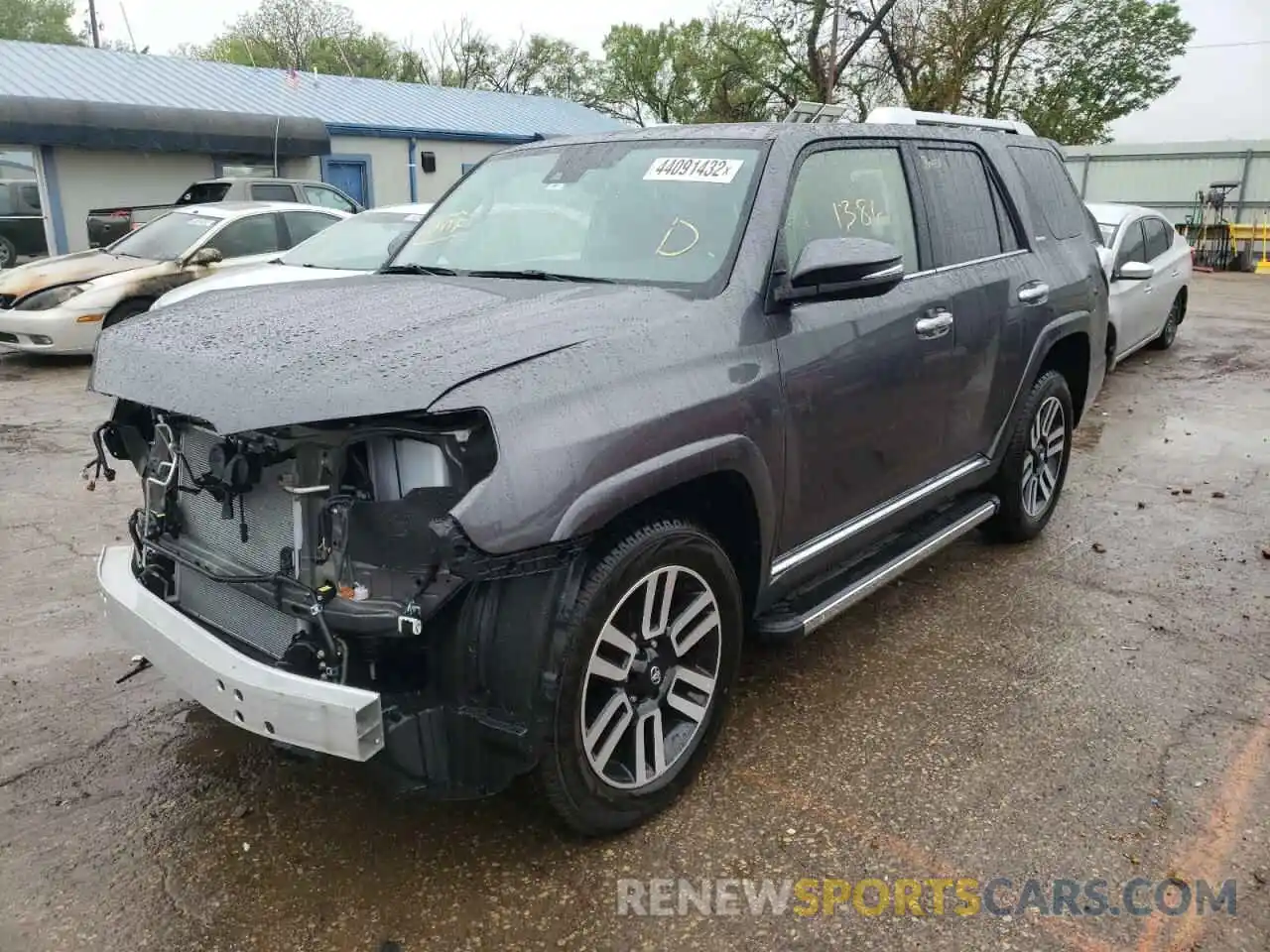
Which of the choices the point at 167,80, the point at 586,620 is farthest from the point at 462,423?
the point at 167,80

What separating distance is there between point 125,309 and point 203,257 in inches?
37.2

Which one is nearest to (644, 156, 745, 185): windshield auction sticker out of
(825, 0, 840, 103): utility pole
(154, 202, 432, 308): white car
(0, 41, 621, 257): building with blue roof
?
(154, 202, 432, 308): white car

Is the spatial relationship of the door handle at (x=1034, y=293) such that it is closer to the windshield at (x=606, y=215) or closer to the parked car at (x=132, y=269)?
the windshield at (x=606, y=215)

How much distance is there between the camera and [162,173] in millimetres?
17875

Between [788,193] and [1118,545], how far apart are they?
308 centimetres

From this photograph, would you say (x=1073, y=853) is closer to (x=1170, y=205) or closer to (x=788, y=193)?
(x=788, y=193)

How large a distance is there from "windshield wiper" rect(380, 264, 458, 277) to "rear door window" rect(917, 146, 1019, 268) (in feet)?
6.30

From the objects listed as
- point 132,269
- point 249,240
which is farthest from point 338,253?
point 132,269

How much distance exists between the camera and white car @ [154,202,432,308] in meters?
8.70

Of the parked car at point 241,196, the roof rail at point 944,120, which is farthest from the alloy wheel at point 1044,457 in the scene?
the parked car at point 241,196

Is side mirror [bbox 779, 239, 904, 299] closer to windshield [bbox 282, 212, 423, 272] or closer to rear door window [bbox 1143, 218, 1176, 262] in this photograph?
windshield [bbox 282, 212, 423, 272]

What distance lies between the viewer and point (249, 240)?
10.8 meters

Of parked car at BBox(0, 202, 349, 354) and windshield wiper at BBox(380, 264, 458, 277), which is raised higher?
windshield wiper at BBox(380, 264, 458, 277)

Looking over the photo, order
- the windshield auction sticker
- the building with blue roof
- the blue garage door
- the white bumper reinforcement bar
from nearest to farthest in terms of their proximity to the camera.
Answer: the white bumper reinforcement bar
the windshield auction sticker
the building with blue roof
the blue garage door
